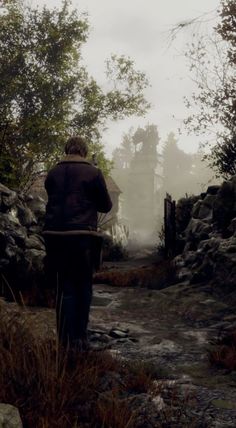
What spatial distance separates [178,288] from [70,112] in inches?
850

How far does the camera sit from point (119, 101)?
96.8ft

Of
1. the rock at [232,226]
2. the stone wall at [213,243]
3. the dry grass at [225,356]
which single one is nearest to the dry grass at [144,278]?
the stone wall at [213,243]

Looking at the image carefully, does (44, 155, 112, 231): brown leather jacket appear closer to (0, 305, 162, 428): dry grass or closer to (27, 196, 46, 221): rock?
(0, 305, 162, 428): dry grass

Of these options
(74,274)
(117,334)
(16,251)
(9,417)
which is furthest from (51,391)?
(16,251)

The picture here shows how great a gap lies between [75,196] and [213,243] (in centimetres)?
601

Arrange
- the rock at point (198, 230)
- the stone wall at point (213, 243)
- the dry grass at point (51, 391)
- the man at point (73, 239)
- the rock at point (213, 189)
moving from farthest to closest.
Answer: the rock at point (213, 189), the rock at point (198, 230), the stone wall at point (213, 243), the man at point (73, 239), the dry grass at point (51, 391)

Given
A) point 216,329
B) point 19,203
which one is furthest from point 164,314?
point 19,203

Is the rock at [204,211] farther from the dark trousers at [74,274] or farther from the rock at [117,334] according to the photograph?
the dark trousers at [74,274]

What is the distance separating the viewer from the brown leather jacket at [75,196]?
4.18 metres

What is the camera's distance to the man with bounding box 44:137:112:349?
4121 mm

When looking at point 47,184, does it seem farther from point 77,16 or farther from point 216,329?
point 77,16

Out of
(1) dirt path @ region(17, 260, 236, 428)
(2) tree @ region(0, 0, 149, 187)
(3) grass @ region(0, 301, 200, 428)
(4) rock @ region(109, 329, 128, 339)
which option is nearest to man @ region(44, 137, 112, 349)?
(1) dirt path @ region(17, 260, 236, 428)

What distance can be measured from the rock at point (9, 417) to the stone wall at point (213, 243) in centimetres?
603

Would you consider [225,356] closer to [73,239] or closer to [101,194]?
[73,239]
